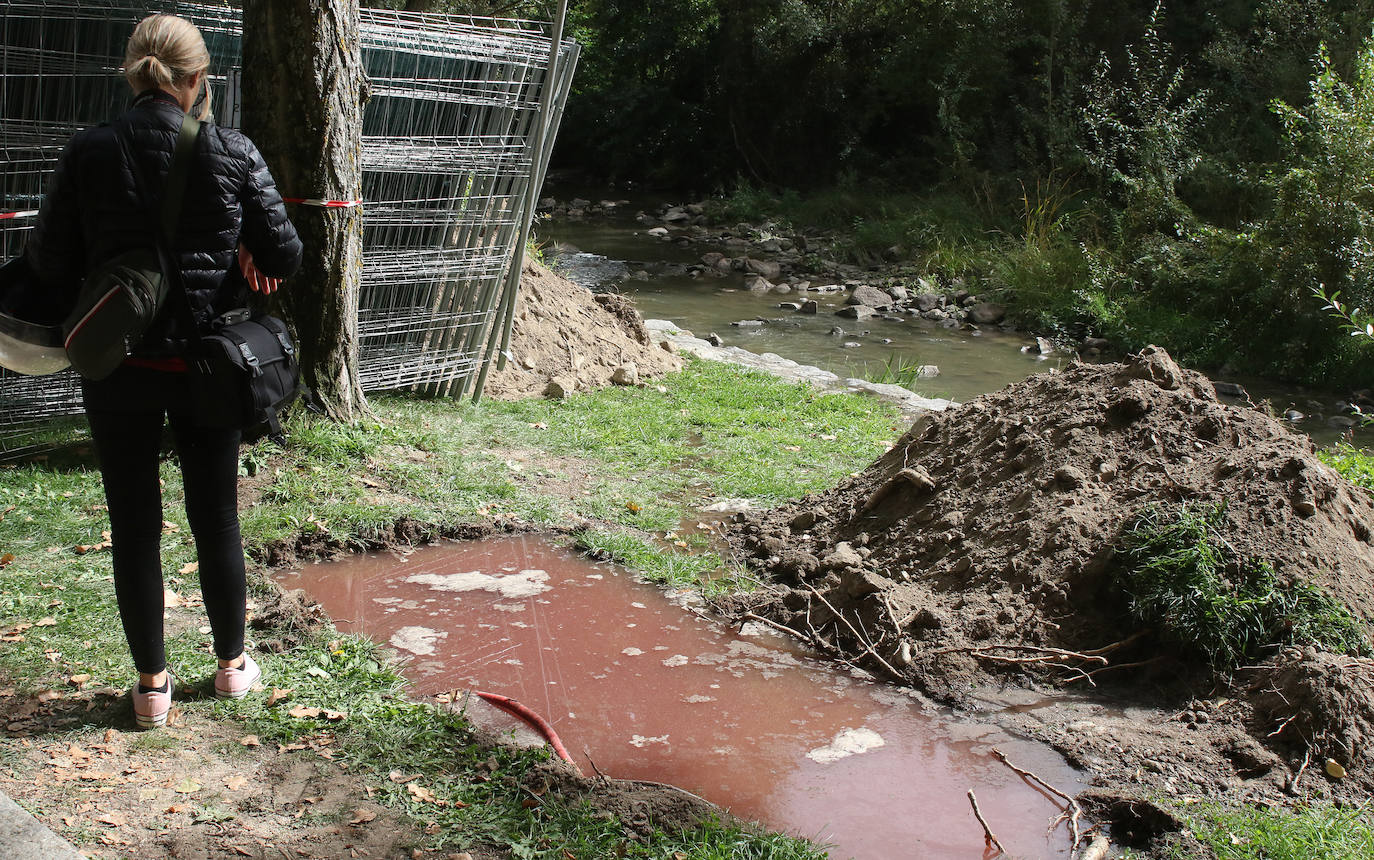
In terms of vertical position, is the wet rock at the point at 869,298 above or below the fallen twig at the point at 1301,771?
below

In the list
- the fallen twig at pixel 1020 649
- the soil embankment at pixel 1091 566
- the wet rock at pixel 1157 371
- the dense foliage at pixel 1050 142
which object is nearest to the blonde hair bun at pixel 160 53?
the soil embankment at pixel 1091 566

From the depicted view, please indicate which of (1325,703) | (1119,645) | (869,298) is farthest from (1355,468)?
(869,298)

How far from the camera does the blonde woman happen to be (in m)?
2.97

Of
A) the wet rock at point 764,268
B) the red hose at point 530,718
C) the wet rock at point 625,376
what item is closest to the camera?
the red hose at point 530,718

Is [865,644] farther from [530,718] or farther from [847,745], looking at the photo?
[530,718]

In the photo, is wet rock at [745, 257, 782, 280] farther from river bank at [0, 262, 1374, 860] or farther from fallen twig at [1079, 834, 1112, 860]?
fallen twig at [1079, 834, 1112, 860]

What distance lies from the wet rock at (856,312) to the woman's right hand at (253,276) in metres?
12.2

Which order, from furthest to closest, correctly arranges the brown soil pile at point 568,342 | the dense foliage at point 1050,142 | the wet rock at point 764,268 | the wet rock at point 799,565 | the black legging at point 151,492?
1. the wet rock at point 764,268
2. the dense foliage at point 1050,142
3. the brown soil pile at point 568,342
4. the wet rock at point 799,565
5. the black legging at point 151,492

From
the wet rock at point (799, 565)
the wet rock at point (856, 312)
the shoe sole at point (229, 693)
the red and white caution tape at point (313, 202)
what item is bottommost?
the wet rock at point (856, 312)

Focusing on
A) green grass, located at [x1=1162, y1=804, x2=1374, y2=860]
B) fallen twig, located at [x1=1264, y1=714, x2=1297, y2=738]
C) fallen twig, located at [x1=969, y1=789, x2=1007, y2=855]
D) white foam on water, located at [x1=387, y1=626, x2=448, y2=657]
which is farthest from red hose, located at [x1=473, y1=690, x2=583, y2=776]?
fallen twig, located at [x1=1264, y1=714, x2=1297, y2=738]

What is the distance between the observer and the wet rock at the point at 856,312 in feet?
49.4

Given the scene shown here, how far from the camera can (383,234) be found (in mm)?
6895

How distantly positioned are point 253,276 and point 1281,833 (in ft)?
11.1

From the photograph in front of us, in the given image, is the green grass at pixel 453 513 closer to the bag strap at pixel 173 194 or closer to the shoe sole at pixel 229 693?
the shoe sole at pixel 229 693
